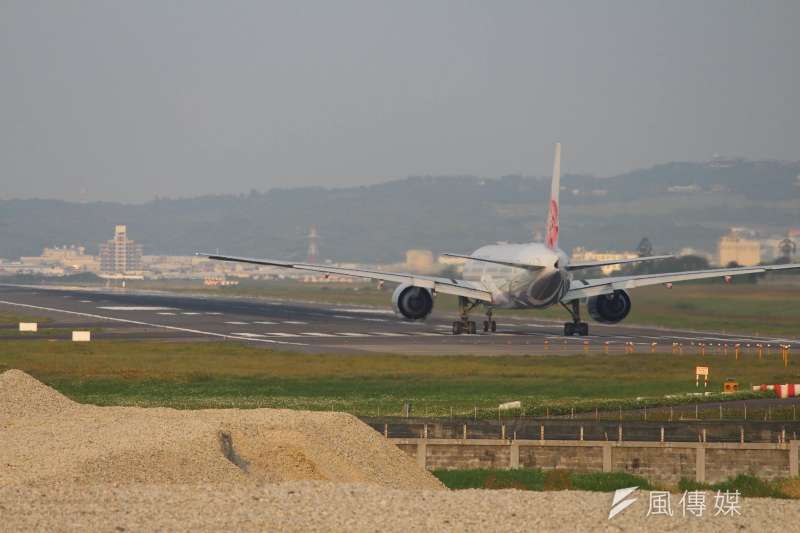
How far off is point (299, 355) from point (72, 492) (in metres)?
56.5

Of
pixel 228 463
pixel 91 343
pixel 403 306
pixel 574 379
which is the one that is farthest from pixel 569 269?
pixel 228 463

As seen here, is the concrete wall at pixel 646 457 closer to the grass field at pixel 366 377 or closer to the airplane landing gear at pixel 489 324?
the grass field at pixel 366 377

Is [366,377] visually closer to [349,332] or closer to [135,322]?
[349,332]

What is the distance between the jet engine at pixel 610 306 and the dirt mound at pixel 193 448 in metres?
59.1

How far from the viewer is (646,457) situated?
4988 cm

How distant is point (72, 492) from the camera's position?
1180 inches

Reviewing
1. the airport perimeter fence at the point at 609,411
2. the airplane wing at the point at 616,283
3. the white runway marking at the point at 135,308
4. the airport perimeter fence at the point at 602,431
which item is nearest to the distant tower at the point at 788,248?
the white runway marking at the point at 135,308

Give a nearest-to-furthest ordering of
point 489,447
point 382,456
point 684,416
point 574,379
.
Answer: point 382,456, point 489,447, point 684,416, point 574,379

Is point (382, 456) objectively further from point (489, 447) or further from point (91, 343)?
point (91, 343)

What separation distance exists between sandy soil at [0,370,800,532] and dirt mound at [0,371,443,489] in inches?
1.8

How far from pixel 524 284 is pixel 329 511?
227ft

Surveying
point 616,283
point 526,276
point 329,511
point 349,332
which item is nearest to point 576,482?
point 329,511

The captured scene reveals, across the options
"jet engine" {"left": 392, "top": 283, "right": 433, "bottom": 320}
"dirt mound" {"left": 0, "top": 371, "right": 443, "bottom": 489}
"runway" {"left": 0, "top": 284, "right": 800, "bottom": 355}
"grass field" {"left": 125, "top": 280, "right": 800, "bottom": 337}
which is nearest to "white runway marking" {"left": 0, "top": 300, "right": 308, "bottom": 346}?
"runway" {"left": 0, "top": 284, "right": 800, "bottom": 355}

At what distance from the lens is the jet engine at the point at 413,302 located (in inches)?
3981
